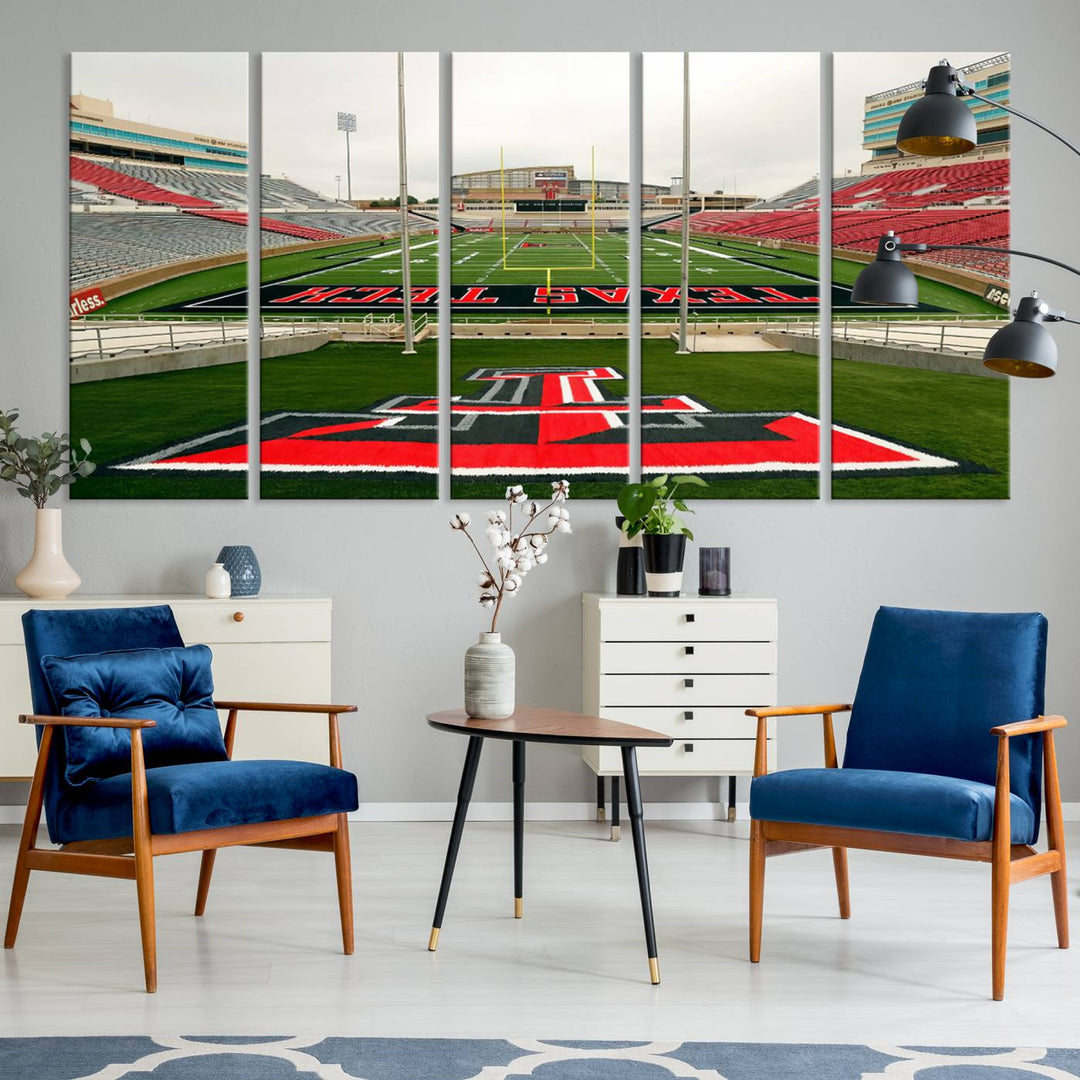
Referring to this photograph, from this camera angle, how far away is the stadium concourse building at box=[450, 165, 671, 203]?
17.1 ft

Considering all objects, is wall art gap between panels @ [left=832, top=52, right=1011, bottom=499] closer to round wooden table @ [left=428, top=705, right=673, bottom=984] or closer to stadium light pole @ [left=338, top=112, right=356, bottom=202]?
stadium light pole @ [left=338, top=112, right=356, bottom=202]

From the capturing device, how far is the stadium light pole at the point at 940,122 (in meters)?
3.46

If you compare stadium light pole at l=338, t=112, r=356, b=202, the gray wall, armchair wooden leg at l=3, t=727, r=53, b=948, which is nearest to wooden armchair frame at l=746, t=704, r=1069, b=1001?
the gray wall

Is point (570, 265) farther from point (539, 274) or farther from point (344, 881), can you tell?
point (344, 881)

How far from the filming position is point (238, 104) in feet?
17.0

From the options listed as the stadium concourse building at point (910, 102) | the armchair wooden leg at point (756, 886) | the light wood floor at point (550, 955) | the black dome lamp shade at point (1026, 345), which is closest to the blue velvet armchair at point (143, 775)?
the light wood floor at point (550, 955)

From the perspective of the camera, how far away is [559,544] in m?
5.22

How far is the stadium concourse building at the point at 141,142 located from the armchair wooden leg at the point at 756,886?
3451mm

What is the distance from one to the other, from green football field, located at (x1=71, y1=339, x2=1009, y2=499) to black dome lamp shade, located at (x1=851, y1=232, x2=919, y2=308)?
1554 mm

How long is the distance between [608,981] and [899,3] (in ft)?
13.6

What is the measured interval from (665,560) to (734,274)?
130 cm

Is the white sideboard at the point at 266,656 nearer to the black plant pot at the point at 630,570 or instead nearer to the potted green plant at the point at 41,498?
the potted green plant at the point at 41,498

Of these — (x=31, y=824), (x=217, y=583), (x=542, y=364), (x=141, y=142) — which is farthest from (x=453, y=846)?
(x=141, y=142)

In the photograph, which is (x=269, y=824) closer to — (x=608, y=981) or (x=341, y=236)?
(x=608, y=981)
